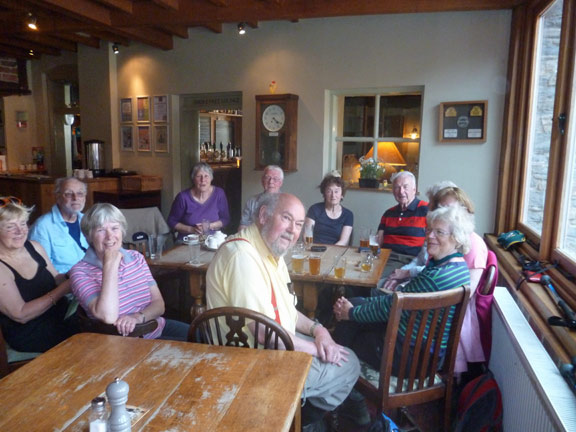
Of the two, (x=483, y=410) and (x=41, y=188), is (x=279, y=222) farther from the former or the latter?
(x=41, y=188)

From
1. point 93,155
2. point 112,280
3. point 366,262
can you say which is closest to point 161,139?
point 93,155

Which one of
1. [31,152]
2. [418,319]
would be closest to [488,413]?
[418,319]

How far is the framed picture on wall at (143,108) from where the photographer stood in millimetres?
5770

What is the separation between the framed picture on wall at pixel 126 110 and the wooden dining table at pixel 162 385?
4900mm

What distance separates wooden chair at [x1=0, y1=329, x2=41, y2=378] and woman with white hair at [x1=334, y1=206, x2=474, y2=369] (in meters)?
1.53

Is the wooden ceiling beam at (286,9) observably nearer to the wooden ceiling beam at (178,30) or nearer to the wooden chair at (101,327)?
the wooden ceiling beam at (178,30)

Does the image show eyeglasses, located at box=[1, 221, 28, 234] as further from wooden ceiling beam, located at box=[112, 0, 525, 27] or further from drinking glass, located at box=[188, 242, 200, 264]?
wooden ceiling beam, located at box=[112, 0, 525, 27]

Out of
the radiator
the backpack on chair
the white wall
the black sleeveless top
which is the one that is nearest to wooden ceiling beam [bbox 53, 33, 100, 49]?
the white wall

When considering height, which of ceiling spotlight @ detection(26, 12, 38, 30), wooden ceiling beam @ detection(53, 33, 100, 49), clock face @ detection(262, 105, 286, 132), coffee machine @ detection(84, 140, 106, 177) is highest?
wooden ceiling beam @ detection(53, 33, 100, 49)

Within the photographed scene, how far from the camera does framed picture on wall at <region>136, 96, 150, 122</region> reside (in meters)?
5.77

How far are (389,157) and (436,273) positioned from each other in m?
2.90

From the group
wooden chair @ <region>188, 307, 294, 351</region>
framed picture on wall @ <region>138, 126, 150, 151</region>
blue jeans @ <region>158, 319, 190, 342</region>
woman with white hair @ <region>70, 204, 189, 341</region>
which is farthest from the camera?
framed picture on wall @ <region>138, 126, 150, 151</region>

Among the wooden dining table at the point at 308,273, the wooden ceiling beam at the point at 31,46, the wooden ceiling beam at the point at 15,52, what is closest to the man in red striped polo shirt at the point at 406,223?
the wooden dining table at the point at 308,273

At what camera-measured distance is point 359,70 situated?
4.53m
